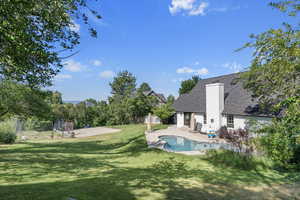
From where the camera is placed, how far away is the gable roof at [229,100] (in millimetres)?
14836

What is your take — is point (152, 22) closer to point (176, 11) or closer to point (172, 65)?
point (176, 11)

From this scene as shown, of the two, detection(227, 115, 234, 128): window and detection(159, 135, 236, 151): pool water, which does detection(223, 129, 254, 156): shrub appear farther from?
detection(227, 115, 234, 128): window

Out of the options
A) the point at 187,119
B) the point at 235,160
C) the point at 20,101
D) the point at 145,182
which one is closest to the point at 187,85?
the point at 187,119

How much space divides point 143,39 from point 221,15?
8.77 meters

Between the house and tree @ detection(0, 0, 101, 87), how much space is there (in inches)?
554

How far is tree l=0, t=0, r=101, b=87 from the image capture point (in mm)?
3422

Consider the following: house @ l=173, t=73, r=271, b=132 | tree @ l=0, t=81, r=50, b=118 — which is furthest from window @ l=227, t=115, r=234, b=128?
tree @ l=0, t=81, r=50, b=118

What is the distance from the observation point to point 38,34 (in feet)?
16.0

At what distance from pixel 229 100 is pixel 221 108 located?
50.0 inches

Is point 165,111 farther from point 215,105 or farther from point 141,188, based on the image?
point 141,188

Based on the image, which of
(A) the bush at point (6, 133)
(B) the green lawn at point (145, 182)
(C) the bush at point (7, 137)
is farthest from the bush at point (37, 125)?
(B) the green lawn at point (145, 182)

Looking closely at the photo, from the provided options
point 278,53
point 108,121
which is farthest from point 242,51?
point 108,121

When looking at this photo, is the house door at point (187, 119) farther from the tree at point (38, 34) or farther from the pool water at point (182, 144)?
the tree at point (38, 34)

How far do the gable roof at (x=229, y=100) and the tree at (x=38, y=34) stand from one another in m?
14.1
